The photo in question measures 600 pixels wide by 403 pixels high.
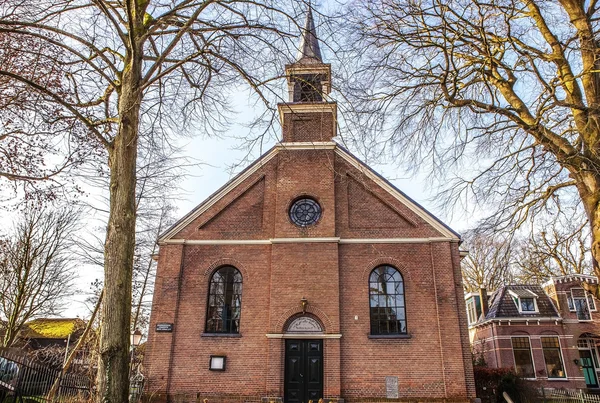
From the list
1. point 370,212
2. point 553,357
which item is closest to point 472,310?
point 553,357

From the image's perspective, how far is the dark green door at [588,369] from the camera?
77.9ft

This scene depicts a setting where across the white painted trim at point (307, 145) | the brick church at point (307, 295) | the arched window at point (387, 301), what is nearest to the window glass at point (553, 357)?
the brick church at point (307, 295)

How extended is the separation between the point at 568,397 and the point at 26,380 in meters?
21.1

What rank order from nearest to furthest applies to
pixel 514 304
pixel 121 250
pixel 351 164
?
1. pixel 121 250
2. pixel 351 164
3. pixel 514 304

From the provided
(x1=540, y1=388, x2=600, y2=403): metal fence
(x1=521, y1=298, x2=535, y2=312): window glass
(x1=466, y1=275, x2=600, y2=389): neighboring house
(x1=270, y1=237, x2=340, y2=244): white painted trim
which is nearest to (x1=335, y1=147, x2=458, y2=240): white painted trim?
(x1=270, y1=237, x2=340, y2=244): white painted trim

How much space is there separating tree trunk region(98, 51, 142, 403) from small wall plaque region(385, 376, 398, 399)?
9.59 m

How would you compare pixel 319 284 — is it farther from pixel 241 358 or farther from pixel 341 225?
pixel 241 358

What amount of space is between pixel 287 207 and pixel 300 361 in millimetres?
5434

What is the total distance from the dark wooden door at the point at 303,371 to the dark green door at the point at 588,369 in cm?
1815

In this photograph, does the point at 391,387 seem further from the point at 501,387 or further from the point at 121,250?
the point at 121,250

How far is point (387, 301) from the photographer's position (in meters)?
14.7

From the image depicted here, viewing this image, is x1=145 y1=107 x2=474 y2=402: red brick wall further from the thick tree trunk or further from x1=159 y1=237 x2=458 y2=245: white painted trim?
the thick tree trunk

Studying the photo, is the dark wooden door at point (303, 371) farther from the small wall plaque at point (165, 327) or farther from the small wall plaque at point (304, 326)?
the small wall plaque at point (165, 327)

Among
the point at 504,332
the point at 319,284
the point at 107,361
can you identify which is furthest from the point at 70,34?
the point at 504,332
